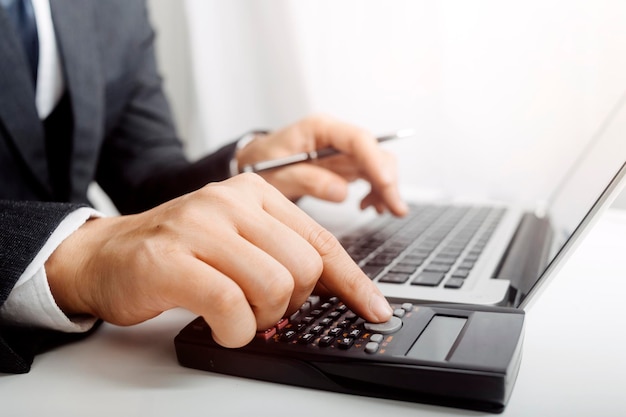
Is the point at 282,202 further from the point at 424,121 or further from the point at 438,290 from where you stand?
the point at 424,121

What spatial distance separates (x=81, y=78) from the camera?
2.62 ft

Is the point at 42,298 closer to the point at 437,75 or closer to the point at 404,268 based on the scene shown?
the point at 404,268

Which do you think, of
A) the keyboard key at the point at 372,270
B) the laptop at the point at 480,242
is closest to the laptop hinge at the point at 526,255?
the laptop at the point at 480,242

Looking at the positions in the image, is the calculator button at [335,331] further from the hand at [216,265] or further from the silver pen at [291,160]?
the silver pen at [291,160]

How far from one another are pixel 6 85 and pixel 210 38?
724 millimetres

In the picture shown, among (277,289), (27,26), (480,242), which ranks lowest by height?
(480,242)

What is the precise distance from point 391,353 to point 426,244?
12.2 inches

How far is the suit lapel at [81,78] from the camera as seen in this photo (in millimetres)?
786

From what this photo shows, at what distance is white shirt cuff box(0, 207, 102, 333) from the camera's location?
0.46 metres

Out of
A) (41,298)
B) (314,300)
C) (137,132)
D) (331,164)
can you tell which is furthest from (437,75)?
(41,298)

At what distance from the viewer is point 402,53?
46.1 inches

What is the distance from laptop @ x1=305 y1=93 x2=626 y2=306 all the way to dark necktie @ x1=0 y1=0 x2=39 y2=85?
1.49 feet

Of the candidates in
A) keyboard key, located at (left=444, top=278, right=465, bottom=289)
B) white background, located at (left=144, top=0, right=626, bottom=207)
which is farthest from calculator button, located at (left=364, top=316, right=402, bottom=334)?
white background, located at (left=144, top=0, right=626, bottom=207)

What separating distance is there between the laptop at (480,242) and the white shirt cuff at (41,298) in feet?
0.83
